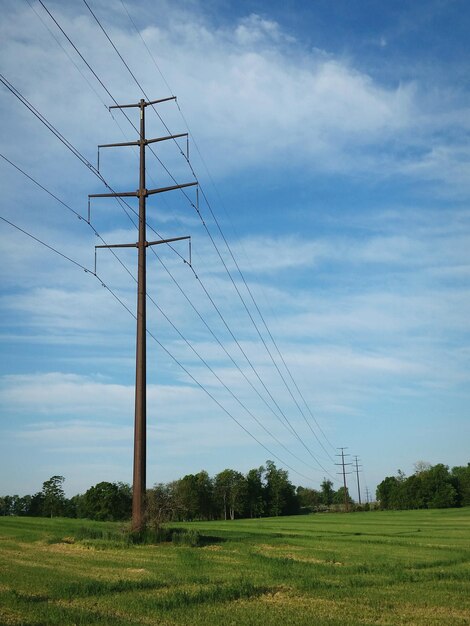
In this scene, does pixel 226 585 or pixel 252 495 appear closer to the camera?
pixel 226 585

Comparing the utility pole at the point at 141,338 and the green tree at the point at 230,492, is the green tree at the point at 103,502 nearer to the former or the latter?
the green tree at the point at 230,492

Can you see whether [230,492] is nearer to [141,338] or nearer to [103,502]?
[103,502]

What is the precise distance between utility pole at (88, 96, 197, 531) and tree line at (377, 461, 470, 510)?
14787cm

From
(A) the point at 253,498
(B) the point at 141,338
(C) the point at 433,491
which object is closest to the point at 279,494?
(A) the point at 253,498

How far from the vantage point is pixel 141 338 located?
32.8 metres

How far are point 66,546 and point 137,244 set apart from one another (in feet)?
53.3

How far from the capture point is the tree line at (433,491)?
162 meters

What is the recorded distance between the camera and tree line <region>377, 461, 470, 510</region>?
16230cm

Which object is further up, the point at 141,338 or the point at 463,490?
the point at 141,338

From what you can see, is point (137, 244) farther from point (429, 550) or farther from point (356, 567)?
point (429, 550)

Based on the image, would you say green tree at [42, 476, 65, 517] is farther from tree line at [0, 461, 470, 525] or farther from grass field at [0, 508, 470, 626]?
grass field at [0, 508, 470, 626]

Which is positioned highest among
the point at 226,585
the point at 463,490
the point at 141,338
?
the point at 141,338

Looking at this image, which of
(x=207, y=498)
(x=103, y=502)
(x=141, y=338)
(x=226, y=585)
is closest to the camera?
(x=226, y=585)

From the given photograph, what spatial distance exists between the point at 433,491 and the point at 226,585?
164995mm
